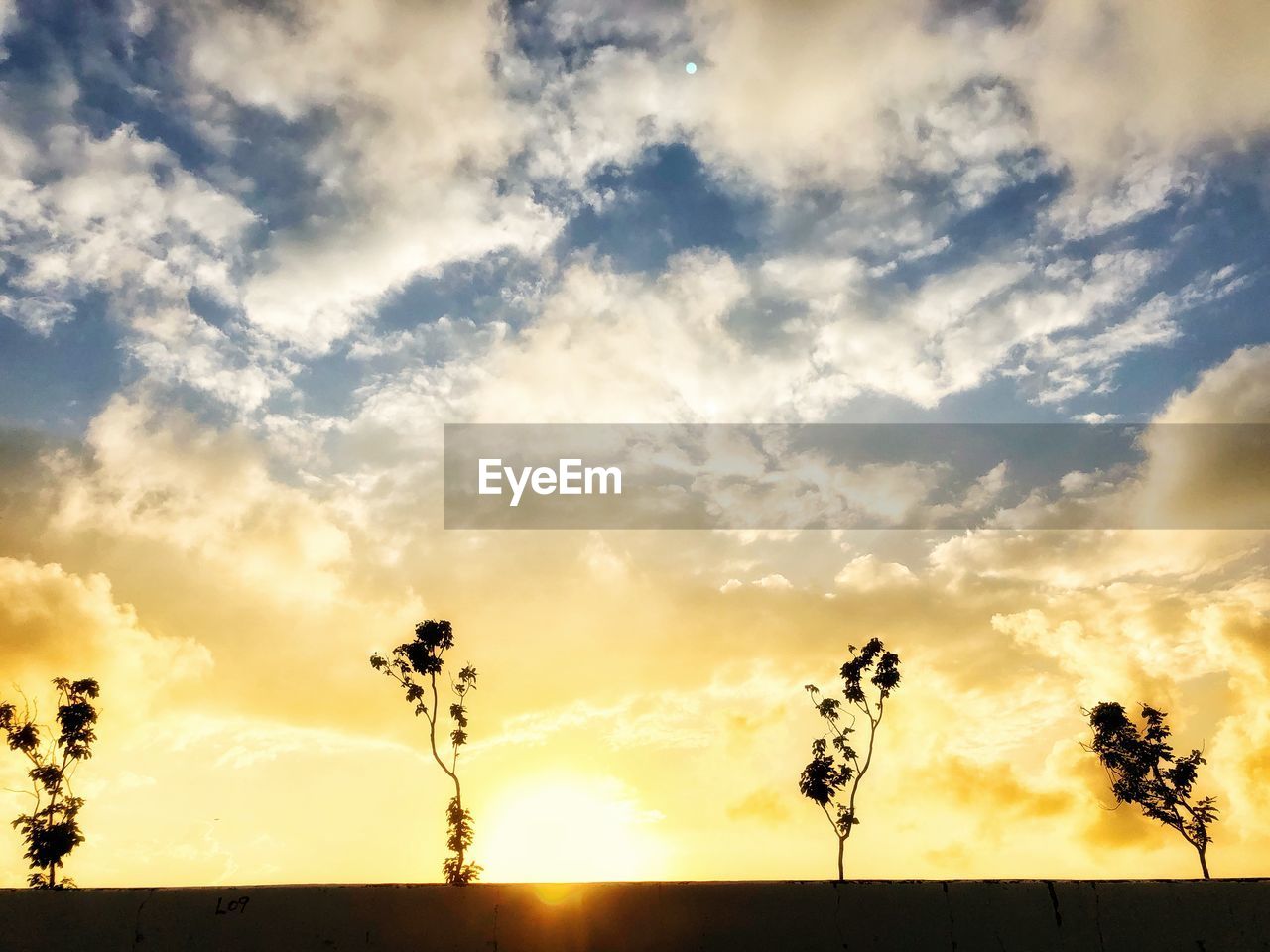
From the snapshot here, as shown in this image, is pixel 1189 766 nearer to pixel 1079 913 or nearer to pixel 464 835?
pixel 464 835

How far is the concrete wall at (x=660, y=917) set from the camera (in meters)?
4.24

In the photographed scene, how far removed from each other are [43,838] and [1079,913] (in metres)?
A: 29.7

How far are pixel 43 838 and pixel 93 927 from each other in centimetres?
2606

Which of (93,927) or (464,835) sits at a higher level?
(93,927)

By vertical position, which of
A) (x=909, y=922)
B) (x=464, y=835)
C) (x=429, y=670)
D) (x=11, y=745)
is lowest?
(x=464, y=835)

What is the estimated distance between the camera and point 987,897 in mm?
4371

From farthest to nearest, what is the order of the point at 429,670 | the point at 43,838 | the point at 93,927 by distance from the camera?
the point at 429,670
the point at 43,838
the point at 93,927

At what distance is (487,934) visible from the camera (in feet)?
14.1

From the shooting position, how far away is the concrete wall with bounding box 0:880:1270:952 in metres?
4.24

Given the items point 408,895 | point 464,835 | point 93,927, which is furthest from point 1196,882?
point 464,835

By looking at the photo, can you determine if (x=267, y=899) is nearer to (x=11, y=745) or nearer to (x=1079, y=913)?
(x=1079, y=913)

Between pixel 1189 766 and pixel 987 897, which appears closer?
pixel 987 897

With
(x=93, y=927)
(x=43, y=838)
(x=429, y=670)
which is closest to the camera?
(x=93, y=927)

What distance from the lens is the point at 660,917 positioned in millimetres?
4379
